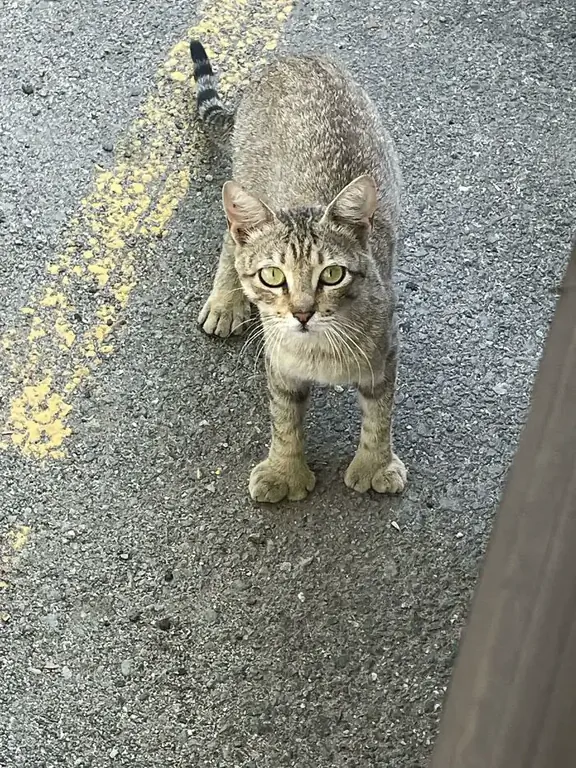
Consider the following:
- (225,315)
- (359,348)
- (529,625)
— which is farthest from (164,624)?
(529,625)

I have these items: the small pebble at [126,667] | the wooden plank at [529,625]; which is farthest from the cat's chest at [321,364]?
the wooden plank at [529,625]

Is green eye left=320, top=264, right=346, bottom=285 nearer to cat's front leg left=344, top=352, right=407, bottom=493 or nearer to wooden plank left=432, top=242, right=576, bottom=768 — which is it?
cat's front leg left=344, top=352, right=407, bottom=493

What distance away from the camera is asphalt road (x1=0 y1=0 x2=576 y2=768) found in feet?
7.12

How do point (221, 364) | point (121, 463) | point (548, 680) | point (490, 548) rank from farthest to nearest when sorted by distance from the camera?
1. point (221, 364)
2. point (121, 463)
3. point (490, 548)
4. point (548, 680)

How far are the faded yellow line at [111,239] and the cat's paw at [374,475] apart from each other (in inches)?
30.6

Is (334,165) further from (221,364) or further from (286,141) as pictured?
(221,364)

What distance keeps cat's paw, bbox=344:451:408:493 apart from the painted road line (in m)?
0.83

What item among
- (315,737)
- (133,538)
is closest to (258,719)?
(315,737)

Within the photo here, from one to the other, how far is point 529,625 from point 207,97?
2600 mm

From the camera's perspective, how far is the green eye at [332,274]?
2.13 meters

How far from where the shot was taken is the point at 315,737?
83.5 inches

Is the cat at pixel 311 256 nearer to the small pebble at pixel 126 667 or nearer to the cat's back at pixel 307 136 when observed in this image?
the cat's back at pixel 307 136

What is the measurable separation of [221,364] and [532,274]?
98cm

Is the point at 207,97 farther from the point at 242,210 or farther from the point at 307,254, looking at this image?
the point at 307,254
